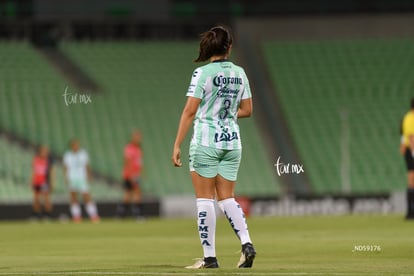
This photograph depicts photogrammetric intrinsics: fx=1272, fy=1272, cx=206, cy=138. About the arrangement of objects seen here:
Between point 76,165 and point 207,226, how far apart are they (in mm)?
20178

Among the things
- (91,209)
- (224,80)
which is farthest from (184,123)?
(91,209)

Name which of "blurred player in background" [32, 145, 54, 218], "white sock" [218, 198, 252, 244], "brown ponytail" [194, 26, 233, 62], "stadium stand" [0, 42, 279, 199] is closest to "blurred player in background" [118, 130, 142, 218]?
"blurred player in background" [32, 145, 54, 218]

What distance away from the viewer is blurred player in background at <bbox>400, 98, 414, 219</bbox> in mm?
24297

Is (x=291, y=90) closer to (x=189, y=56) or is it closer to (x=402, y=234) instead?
(x=189, y=56)

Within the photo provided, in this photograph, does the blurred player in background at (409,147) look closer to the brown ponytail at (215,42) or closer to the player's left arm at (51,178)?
the player's left arm at (51,178)

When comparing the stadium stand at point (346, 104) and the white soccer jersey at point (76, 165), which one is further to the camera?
the stadium stand at point (346, 104)

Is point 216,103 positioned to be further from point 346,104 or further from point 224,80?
point 346,104

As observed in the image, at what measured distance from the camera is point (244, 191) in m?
36.2

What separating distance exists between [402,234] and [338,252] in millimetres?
4822

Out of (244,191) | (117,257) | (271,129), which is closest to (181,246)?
(117,257)

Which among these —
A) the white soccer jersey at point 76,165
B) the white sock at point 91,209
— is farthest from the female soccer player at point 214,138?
the white soccer jersey at point 76,165

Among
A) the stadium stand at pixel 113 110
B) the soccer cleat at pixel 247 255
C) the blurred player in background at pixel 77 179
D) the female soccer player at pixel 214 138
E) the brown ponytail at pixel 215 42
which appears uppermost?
the stadium stand at pixel 113 110

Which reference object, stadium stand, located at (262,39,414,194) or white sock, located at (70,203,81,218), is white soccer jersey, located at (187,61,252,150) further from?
stadium stand, located at (262,39,414,194)

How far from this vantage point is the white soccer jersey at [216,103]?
1255cm
